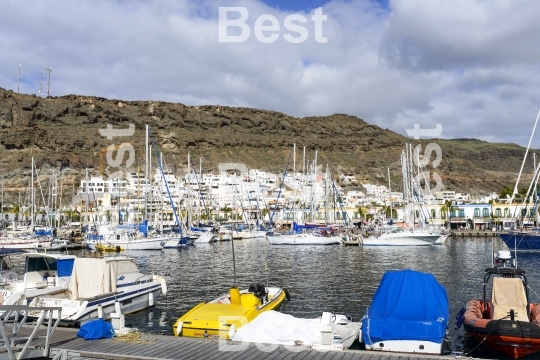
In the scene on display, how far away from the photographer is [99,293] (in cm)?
2267

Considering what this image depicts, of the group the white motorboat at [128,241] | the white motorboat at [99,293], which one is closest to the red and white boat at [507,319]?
the white motorboat at [99,293]

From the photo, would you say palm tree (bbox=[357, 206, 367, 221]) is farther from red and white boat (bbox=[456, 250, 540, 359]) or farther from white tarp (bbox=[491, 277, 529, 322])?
white tarp (bbox=[491, 277, 529, 322])

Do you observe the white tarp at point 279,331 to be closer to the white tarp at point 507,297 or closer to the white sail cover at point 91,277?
the white tarp at point 507,297

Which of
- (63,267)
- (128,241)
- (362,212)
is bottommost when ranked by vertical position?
(128,241)

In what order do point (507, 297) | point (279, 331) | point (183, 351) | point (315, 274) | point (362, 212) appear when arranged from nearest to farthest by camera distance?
1. point (183, 351)
2. point (279, 331)
3. point (507, 297)
4. point (315, 274)
5. point (362, 212)

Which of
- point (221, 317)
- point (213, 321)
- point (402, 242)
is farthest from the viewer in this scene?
point (402, 242)

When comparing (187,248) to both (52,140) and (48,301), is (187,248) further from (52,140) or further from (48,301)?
(52,140)

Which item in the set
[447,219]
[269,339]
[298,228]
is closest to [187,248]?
[298,228]

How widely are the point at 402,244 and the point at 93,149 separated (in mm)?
156315

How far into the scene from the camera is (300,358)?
45.2ft

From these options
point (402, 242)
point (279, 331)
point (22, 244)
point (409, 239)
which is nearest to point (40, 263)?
point (279, 331)

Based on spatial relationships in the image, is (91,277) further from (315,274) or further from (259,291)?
(315,274)

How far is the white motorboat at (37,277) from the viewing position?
22.7m

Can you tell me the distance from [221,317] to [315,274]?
79.1 feet
